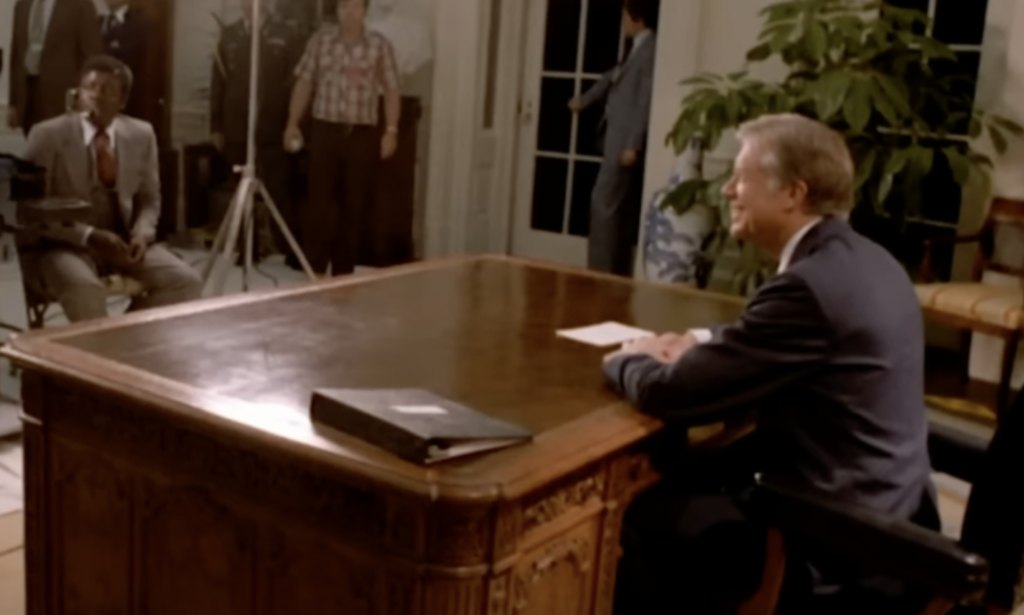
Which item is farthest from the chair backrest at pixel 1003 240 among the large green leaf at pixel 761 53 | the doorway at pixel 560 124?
the doorway at pixel 560 124

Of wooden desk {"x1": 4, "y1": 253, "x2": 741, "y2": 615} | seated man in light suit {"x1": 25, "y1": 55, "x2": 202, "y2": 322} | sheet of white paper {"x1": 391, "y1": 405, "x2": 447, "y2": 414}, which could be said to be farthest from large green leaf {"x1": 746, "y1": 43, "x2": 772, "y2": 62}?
sheet of white paper {"x1": 391, "y1": 405, "x2": 447, "y2": 414}

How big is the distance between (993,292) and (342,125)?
3.00 m

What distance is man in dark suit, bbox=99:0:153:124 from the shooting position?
5.77 m

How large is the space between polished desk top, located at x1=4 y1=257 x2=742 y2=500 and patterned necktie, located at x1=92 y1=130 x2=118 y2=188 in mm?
1713

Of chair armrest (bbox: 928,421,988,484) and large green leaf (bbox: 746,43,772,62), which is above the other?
large green leaf (bbox: 746,43,772,62)

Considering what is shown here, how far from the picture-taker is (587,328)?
245 cm

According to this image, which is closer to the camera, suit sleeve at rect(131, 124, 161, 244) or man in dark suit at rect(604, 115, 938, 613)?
man in dark suit at rect(604, 115, 938, 613)

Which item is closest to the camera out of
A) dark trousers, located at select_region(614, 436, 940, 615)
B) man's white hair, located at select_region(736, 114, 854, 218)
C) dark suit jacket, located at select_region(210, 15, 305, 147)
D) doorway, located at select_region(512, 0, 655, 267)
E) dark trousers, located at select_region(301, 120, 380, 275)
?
dark trousers, located at select_region(614, 436, 940, 615)

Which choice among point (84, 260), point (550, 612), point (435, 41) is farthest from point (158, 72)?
point (550, 612)

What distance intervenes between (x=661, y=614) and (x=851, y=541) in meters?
0.48

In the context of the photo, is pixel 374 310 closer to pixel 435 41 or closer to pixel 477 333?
pixel 477 333

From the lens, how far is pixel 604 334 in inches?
94.5

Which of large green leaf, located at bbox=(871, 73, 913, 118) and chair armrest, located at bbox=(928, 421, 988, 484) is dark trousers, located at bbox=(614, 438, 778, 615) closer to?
chair armrest, located at bbox=(928, 421, 988, 484)

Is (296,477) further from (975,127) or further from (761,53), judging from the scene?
(975,127)
